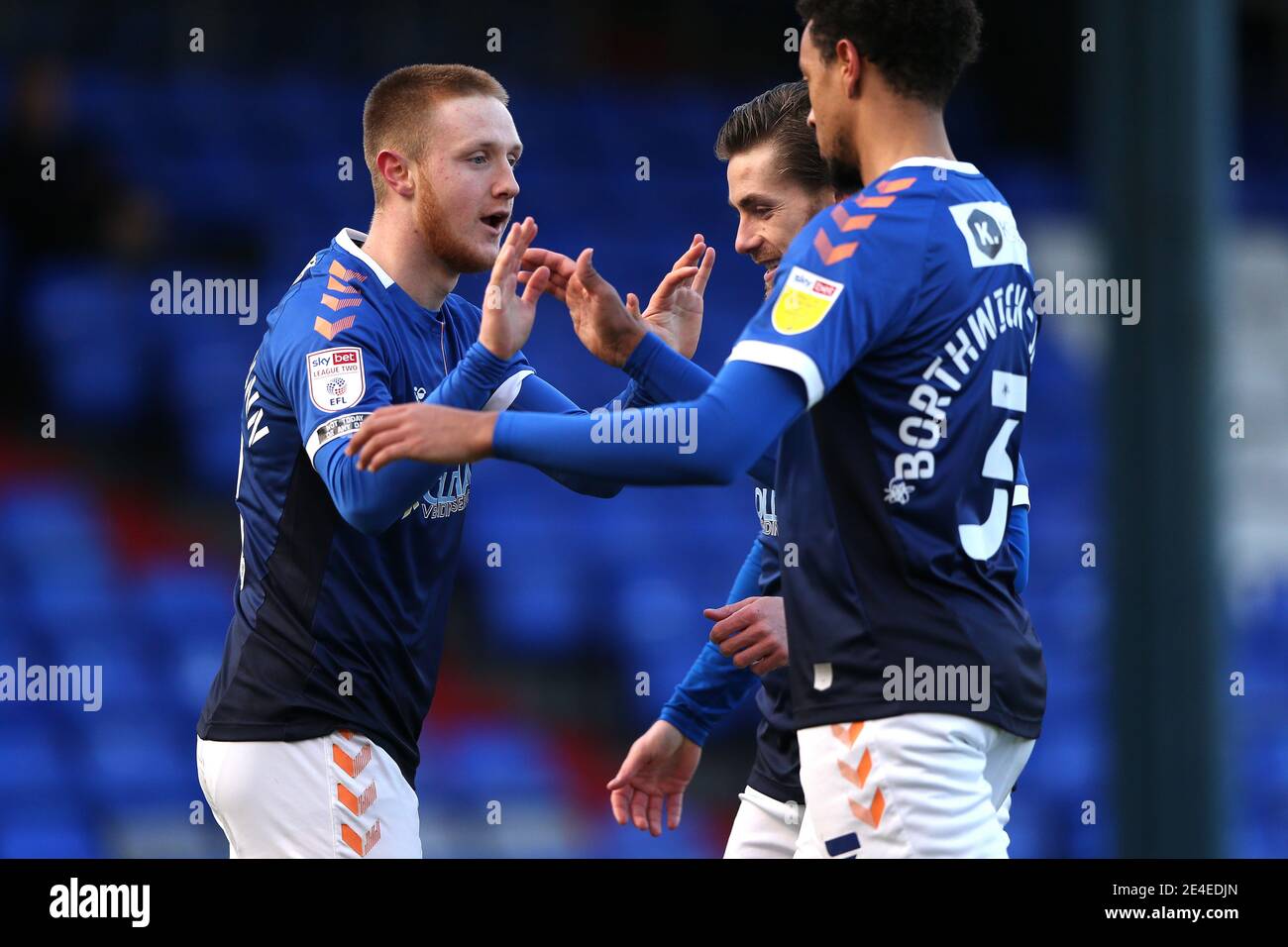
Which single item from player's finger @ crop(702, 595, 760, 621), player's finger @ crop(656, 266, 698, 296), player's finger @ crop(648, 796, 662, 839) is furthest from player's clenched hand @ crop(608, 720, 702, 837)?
player's finger @ crop(656, 266, 698, 296)

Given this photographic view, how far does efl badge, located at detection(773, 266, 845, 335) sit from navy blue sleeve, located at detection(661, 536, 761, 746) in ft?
4.30

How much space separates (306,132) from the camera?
9.03m

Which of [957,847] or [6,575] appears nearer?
[957,847]

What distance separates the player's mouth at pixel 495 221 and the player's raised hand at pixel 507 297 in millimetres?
562

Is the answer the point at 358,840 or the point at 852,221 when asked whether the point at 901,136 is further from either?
the point at 358,840

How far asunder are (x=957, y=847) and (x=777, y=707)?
1137 millimetres

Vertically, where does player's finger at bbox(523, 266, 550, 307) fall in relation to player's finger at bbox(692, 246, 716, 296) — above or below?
below

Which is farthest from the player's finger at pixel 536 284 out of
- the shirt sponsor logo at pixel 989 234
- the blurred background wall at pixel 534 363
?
the blurred background wall at pixel 534 363

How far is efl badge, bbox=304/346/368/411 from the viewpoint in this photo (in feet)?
10.2

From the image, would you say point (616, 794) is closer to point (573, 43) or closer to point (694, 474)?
point (694, 474)

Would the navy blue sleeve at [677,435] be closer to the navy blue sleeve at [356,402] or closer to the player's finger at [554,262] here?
the navy blue sleeve at [356,402]

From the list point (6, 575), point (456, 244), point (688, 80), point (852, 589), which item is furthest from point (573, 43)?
point (852, 589)

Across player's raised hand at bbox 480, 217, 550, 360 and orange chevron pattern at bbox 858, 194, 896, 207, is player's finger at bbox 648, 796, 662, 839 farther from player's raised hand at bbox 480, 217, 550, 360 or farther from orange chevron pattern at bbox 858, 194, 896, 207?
orange chevron pattern at bbox 858, 194, 896, 207

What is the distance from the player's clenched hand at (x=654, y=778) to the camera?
12.0 ft
